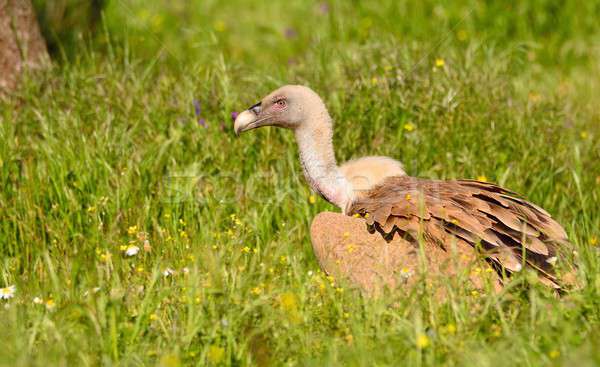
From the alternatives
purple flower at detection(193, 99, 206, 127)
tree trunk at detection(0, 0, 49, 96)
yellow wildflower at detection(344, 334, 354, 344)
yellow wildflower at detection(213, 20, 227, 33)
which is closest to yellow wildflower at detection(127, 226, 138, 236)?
purple flower at detection(193, 99, 206, 127)

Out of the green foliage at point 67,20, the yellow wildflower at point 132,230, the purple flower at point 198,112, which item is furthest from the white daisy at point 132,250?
the green foliage at point 67,20

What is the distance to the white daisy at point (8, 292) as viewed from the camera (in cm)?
424

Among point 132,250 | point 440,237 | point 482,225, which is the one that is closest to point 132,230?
point 132,250

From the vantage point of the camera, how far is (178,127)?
5.95 m

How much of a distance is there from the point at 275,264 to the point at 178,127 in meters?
1.82

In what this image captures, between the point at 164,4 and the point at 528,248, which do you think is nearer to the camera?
the point at 528,248

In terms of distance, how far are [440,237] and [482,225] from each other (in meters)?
0.22

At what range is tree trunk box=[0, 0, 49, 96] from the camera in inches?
250

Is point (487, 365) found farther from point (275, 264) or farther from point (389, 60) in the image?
point (389, 60)

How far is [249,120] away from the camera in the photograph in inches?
211

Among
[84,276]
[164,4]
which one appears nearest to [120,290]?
[84,276]

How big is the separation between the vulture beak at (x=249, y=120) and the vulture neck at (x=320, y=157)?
0.27 m

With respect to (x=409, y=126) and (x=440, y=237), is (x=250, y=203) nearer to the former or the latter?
(x=409, y=126)

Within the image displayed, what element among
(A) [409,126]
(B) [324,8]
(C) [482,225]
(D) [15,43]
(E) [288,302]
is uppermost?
(D) [15,43]
